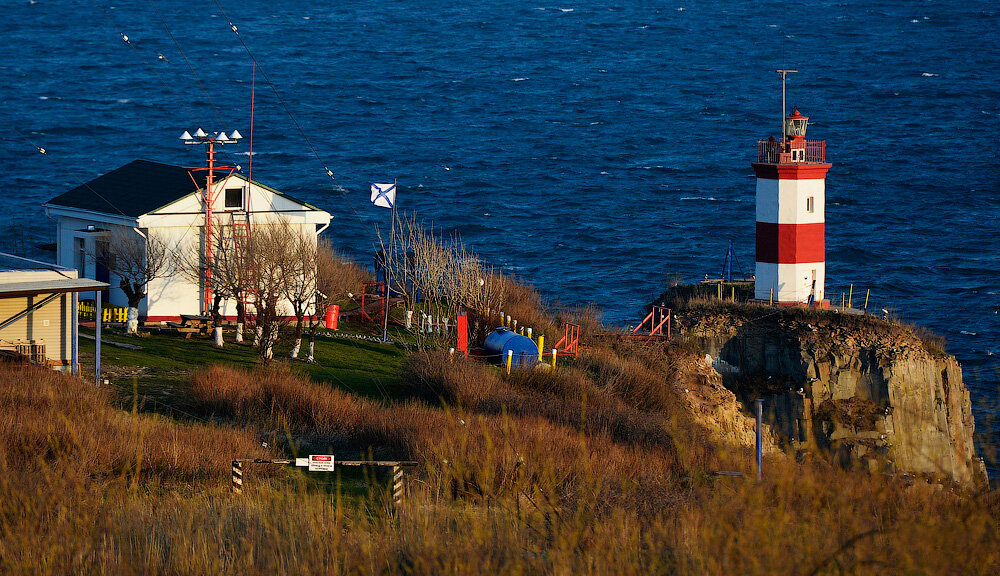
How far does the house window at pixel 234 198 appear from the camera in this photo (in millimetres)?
35500

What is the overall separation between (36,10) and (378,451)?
466 ft

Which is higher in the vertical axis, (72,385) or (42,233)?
(42,233)

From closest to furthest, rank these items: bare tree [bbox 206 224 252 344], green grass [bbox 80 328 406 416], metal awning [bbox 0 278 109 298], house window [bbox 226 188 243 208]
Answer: metal awning [bbox 0 278 109 298] < green grass [bbox 80 328 406 416] < bare tree [bbox 206 224 252 344] < house window [bbox 226 188 243 208]

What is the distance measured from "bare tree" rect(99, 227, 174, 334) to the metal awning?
8277mm

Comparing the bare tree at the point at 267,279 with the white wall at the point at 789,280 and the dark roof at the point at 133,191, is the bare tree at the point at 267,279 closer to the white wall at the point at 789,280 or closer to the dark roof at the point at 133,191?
the dark roof at the point at 133,191

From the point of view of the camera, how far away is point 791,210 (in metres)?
37.5

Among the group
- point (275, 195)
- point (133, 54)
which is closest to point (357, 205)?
point (275, 195)

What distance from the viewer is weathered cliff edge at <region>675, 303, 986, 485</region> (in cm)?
3375

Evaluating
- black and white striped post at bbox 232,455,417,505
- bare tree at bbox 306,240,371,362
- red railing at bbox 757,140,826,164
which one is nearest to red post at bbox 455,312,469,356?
bare tree at bbox 306,240,371,362

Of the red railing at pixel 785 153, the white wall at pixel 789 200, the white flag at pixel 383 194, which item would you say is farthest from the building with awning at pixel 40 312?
the red railing at pixel 785 153

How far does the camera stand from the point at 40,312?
2658cm

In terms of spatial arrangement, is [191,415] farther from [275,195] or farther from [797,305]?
[797,305]

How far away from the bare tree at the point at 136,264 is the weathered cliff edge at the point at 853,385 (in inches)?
615

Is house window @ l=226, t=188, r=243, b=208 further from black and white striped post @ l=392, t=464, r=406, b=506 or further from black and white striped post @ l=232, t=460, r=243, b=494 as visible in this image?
black and white striped post @ l=392, t=464, r=406, b=506
